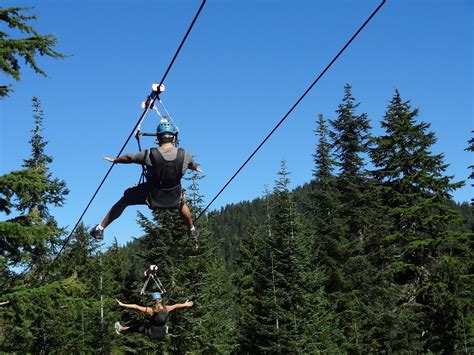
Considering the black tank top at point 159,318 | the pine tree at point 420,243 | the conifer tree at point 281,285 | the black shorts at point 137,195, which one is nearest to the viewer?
the black shorts at point 137,195

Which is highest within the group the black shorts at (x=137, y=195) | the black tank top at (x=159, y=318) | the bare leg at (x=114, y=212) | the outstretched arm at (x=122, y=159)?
the outstretched arm at (x=122, y=159)

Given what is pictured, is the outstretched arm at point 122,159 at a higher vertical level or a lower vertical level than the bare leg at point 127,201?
higher

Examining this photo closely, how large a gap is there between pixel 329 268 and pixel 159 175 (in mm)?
27658

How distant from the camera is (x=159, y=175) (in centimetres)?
881

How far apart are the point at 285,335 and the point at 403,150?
57.6 feet

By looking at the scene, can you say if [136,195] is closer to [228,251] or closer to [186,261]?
[186,261]

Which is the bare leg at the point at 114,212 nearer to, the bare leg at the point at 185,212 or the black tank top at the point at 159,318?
the bare leg at the point at 185,212

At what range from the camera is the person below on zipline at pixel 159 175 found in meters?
8.69

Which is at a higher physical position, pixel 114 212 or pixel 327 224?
pixel 327 224

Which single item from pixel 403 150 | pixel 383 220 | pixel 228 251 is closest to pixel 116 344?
pixel 383 220

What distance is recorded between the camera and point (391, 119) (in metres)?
39.0

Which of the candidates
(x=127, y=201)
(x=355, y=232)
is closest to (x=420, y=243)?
(x=355, y=232)

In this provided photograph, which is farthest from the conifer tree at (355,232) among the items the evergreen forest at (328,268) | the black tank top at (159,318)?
the black tank top at (159,318)

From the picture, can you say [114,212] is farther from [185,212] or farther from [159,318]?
[159,318]
